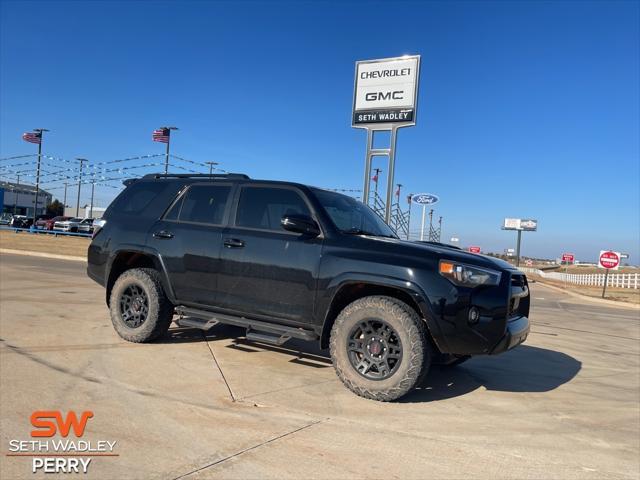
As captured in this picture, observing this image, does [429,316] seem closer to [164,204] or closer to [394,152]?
[164,204]

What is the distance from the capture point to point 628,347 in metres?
8.59

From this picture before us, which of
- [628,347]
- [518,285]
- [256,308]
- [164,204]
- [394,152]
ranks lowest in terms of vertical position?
[628,347]

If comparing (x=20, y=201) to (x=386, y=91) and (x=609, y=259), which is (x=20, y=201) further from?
(x=609, y=259)

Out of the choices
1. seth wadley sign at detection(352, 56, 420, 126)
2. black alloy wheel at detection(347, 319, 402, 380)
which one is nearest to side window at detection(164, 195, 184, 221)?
black alloy wheel at detection(347, 319, 402, 380)

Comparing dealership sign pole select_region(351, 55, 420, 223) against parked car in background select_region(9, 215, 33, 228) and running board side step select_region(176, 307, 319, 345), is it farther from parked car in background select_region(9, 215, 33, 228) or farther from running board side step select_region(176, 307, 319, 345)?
parked car in background select_region(9, 215, 33, 228)

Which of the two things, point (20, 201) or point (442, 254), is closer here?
point (442, 254)

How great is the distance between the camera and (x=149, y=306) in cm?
554

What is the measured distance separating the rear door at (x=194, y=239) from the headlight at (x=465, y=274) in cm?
240

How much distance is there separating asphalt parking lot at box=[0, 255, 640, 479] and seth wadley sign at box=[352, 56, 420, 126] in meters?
10.9

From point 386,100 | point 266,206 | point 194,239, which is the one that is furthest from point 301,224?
point 386,100

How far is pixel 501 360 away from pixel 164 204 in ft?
15.7

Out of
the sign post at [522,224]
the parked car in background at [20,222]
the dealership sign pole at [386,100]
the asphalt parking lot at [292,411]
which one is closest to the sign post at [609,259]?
the dealership sign pole at [386,100]

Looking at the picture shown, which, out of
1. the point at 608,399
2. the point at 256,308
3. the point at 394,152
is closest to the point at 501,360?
the point at 608,399

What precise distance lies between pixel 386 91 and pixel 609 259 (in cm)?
1644
